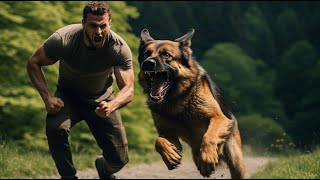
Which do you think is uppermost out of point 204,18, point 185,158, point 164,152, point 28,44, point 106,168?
point 164,152

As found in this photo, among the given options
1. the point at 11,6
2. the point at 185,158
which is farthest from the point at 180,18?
the point at 11,6

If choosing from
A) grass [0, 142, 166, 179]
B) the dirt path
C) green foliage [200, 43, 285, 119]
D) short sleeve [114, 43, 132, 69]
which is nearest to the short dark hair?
short sleeve [114, 43, 132, 69]

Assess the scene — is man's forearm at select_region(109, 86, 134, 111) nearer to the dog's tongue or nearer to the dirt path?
the dog's tongue

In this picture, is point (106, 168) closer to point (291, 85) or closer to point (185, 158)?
point (185, 158)

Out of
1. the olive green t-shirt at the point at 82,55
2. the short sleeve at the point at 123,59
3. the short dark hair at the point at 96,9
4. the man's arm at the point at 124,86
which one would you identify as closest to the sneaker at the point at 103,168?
the olive green t-shirt at the point at 82,55

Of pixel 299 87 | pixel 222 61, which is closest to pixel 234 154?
pixel 299 87

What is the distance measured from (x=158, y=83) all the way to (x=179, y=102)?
33 cm

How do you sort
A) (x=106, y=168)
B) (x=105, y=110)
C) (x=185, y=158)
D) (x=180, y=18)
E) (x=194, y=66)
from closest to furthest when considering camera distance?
(x=105, y=110) < (x=194, y=66) < (x=106, y=168) < (x=185, y=158) < (x=180, y=18)

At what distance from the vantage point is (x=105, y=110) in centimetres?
610

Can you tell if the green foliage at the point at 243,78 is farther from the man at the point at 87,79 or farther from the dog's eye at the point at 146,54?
the dog's eye at the point at 146,54

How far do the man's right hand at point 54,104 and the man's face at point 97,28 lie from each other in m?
0.76

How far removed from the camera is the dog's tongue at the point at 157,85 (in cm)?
643

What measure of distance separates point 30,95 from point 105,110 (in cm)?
999

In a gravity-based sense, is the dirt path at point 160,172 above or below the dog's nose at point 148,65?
below
